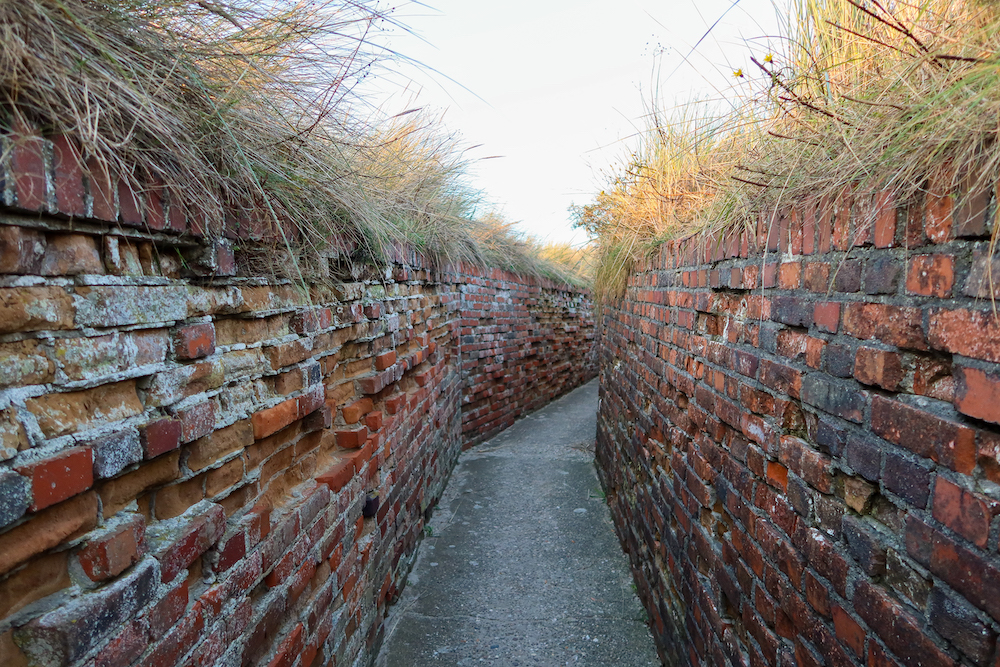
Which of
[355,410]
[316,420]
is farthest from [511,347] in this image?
[316,420]

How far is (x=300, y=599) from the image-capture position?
73.3 inches

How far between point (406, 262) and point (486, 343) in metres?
3.11

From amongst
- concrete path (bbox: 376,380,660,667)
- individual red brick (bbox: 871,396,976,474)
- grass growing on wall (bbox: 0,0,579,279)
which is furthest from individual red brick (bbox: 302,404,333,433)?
individual red brick (bbox: 871,396,976,474)

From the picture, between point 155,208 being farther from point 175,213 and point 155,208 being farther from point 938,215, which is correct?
point 938,215

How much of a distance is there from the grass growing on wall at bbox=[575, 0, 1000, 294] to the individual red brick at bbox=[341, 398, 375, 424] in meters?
1.61

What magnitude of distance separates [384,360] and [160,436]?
1639 mm

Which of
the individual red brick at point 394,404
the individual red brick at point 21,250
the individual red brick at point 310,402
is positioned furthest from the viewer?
the individual red brick at point 394,404

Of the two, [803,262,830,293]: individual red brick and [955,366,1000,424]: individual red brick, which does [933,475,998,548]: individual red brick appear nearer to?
[955,366,1000,424]: individual red brick

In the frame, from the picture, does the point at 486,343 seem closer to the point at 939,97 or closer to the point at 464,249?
the point at 464,249

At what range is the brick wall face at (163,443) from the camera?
3.05 ft

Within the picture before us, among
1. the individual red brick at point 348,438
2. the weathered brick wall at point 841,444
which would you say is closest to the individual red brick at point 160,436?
the individual red brick at point 348,438

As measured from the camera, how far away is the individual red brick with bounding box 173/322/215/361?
128 centimetres

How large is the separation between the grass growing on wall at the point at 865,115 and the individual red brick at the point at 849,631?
90 cm

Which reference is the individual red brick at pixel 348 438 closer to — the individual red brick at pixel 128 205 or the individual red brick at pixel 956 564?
the individual red brick at pixel 128 205
